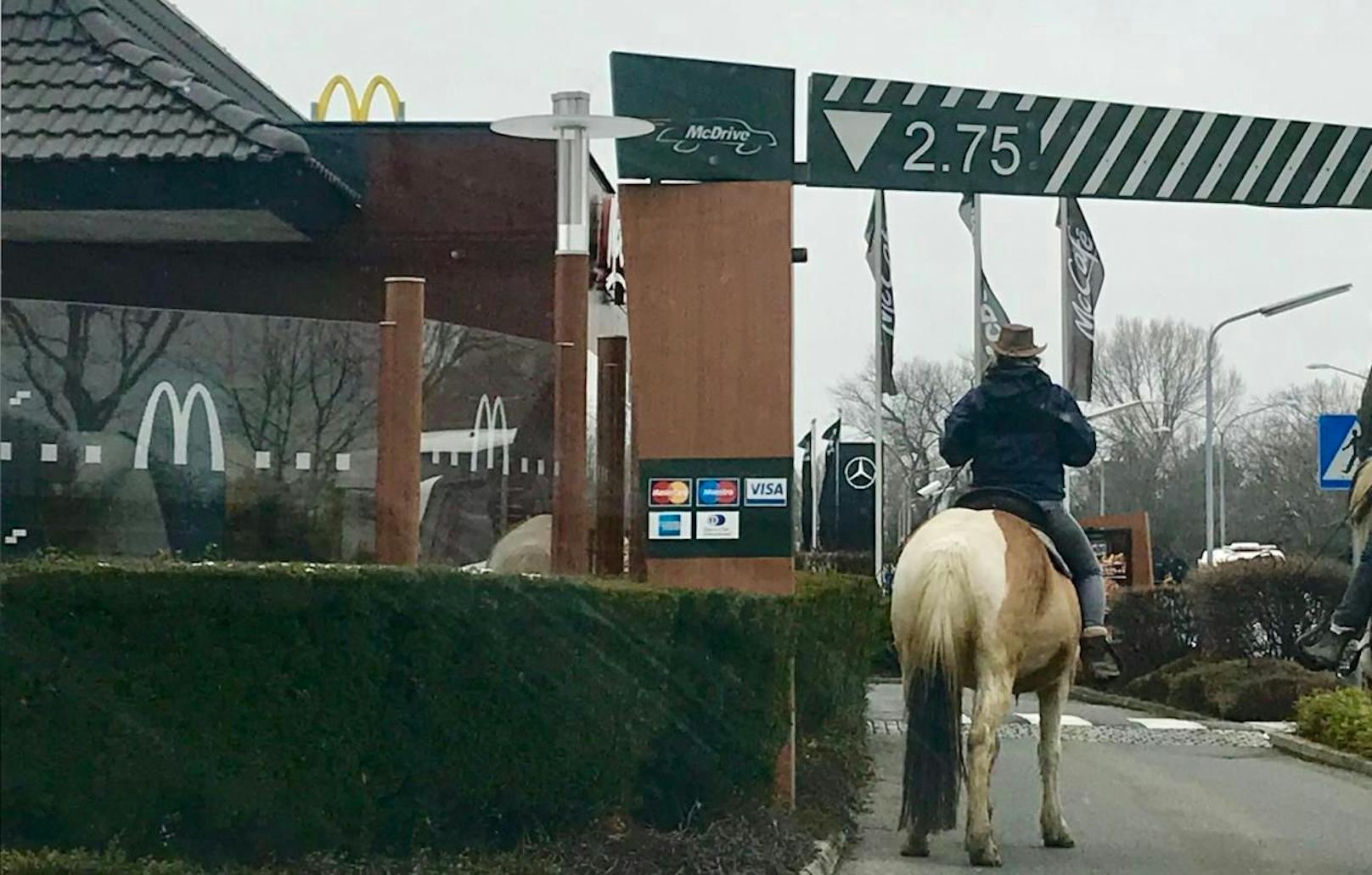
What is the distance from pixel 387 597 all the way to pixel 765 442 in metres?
3.29

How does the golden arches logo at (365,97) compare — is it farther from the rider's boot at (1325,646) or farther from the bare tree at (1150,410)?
the bare tree at (1150,410)

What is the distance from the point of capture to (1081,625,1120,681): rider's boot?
11055 mm

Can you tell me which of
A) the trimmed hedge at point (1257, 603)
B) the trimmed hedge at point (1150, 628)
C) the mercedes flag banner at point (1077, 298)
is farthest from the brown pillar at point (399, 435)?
the trimmed hedge at point (1150, 628)

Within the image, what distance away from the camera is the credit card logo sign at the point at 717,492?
10602mm

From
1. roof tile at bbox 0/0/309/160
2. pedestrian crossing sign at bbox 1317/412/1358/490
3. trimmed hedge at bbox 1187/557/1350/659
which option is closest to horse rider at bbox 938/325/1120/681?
roof tile at bbox 0/0/309/160

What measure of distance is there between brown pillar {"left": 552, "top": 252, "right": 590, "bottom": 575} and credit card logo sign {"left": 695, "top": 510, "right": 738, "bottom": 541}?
23.8 inches

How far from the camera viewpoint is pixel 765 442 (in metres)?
10.6

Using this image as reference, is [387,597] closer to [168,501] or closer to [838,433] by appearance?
[168,501]

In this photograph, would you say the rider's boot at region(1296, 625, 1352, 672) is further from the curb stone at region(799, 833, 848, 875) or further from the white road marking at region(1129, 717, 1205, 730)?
the white road marking at region(1129, 717, 1205, 730)

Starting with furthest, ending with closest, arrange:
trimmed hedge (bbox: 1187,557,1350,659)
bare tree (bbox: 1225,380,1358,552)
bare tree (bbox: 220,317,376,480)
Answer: bare tree (bbox: 1225,380,1358,552) → trimmed hedge (bbox: 1187,557,1350,659) → bare tree (bbox: 220,317,376,480)

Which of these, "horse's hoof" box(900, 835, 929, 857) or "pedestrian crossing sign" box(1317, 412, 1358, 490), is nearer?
"horse's hoof" box(900, 835, 929, 857)

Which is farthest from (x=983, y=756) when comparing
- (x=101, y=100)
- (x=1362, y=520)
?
(x=101, y=100)

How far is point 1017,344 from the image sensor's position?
11.2 metres

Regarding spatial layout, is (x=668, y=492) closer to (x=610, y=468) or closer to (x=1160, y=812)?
(x=610, y=468)
